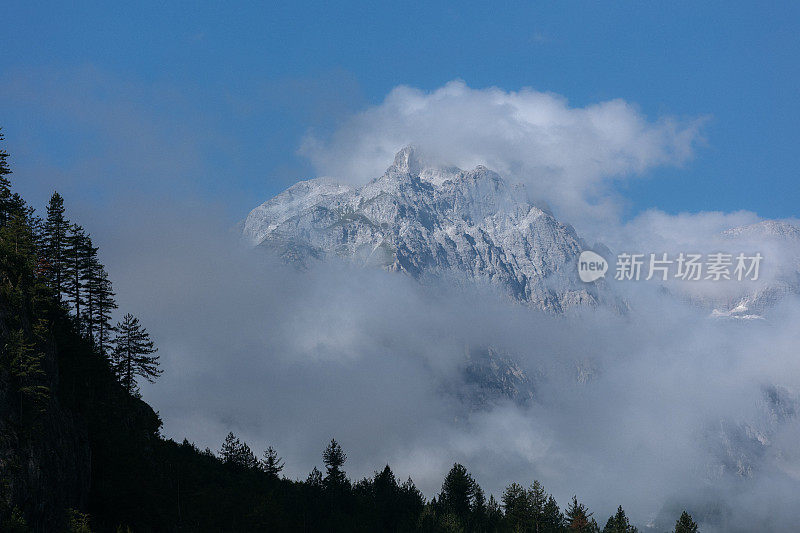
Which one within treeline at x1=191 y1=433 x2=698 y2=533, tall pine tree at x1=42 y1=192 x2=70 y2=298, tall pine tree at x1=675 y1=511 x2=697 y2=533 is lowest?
tall pine tree at x1=675 y1=511 x2=697 y2=533

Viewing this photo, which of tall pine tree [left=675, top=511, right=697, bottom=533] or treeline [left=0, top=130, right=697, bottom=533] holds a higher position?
treeline [left=0, top=130, right=697, bottom=533]

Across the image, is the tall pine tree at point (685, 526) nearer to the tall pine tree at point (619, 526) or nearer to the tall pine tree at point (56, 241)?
the tall pine tree at point (619, 526)

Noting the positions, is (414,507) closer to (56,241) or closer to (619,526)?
(619,526)

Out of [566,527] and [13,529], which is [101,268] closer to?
[13,529]

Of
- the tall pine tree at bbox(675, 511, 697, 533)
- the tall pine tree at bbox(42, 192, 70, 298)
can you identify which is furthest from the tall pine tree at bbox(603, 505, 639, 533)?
the tall pine tree at bbox(42, 192, 70, 298)

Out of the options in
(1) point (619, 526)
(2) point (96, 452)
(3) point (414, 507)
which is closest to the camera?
(2) point (96, 452)

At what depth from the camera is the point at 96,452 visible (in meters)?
69.6

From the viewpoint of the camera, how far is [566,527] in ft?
429

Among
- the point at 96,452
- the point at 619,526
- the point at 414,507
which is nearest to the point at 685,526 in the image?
the point at 619,526

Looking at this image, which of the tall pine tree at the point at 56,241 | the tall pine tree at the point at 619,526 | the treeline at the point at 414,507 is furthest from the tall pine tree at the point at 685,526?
the tall pine tree at the point at 56,241

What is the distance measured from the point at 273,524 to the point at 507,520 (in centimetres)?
4245

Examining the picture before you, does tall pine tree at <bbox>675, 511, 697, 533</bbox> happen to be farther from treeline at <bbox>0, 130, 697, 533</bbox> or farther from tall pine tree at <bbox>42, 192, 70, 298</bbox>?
tall pine tree at <bbox>42, 192, 70, 298</bbox>

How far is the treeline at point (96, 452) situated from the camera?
50.3 meters

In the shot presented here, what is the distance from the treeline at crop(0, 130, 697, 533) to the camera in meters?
50.3
